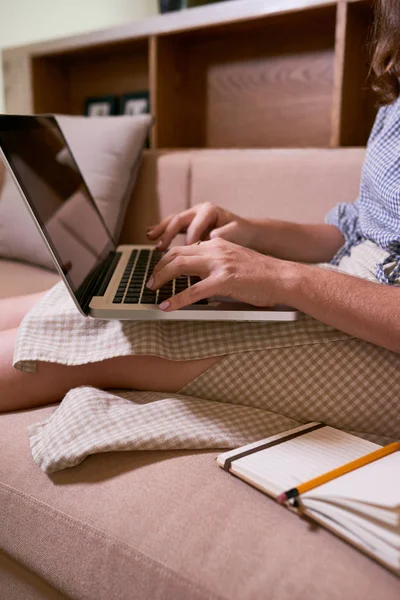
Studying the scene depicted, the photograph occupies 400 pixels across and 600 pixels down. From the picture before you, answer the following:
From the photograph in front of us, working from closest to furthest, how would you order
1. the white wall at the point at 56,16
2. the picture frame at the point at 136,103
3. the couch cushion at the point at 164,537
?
the couch cushion at the point at 164,537, the picture frame at the point at 136,103, the white wall at the point at 56,16

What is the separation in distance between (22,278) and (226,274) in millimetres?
870

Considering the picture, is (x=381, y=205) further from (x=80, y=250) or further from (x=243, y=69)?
(x=243, y=69)

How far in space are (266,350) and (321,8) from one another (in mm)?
1135

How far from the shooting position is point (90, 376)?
0.80 meters

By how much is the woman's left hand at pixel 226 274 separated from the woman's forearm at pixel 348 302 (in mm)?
20

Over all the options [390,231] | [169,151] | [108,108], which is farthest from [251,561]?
[108,108]

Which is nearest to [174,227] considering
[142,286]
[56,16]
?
[142,286]

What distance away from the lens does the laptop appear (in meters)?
0.71

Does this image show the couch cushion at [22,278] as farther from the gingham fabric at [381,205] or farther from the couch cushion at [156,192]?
the gingham fabric at [381,205]

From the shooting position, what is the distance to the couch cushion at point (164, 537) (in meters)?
0.51

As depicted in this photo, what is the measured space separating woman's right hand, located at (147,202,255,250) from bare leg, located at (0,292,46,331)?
0.89 ft

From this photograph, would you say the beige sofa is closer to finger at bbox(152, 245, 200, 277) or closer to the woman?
the woman

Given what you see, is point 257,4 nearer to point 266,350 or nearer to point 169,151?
point 169,151

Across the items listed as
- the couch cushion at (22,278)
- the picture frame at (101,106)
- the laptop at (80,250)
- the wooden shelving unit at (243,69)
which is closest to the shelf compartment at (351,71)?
the wooden shelving unit at (243,69)
